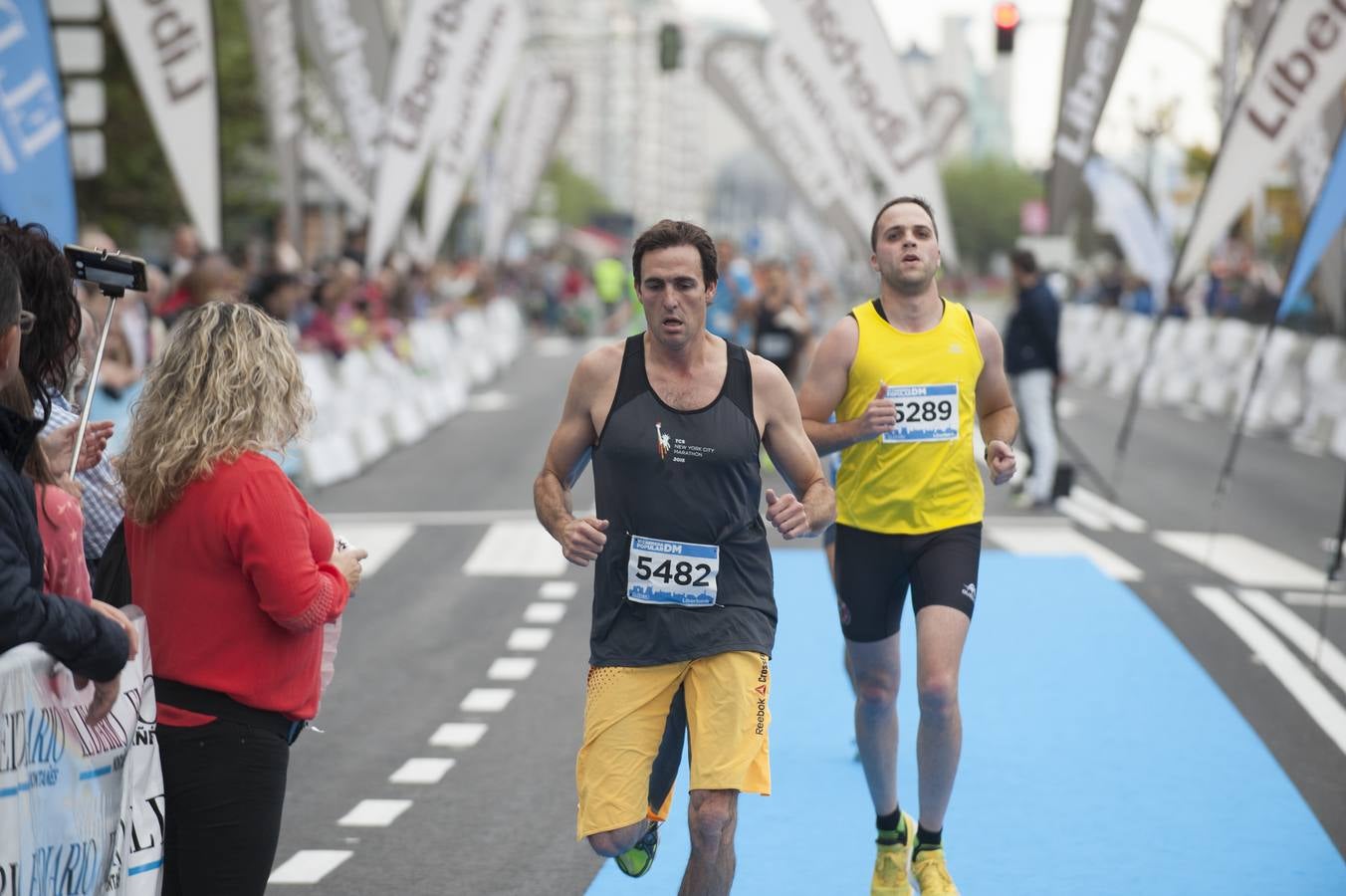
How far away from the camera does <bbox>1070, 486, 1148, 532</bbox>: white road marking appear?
51.4ft

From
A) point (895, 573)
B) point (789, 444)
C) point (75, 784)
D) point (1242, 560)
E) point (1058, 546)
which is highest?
point (789, 444)

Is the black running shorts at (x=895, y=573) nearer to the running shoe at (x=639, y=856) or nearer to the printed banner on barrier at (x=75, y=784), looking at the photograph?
the running shoe at (x=639, y=856)

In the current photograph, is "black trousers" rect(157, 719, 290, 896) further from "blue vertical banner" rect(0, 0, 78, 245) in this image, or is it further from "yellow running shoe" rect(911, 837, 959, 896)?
"blue vertical banner" rect(0, 0, 78, 245)

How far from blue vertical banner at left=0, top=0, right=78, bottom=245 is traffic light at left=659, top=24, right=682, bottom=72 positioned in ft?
89.6

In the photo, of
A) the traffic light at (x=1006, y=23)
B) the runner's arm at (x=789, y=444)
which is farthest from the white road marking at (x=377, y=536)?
the traffic light at (x=1006, y=23)

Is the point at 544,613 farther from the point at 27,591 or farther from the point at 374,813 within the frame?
the point at 27,591

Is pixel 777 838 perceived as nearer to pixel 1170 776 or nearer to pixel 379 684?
pixel 1170 776

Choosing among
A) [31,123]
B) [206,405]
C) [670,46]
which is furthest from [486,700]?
[670,46]

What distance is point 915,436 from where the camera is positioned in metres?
6.25

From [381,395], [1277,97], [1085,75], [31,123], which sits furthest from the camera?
[381,395]

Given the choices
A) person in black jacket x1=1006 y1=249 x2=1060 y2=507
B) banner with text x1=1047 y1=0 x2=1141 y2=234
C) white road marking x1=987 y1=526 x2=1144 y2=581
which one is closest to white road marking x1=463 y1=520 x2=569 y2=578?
white road marking x1=987 y1=526 x2=1144 y2=581

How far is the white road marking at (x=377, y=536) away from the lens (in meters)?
13.9

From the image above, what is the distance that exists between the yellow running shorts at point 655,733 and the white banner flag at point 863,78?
13474 mm

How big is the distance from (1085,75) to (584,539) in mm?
16560
